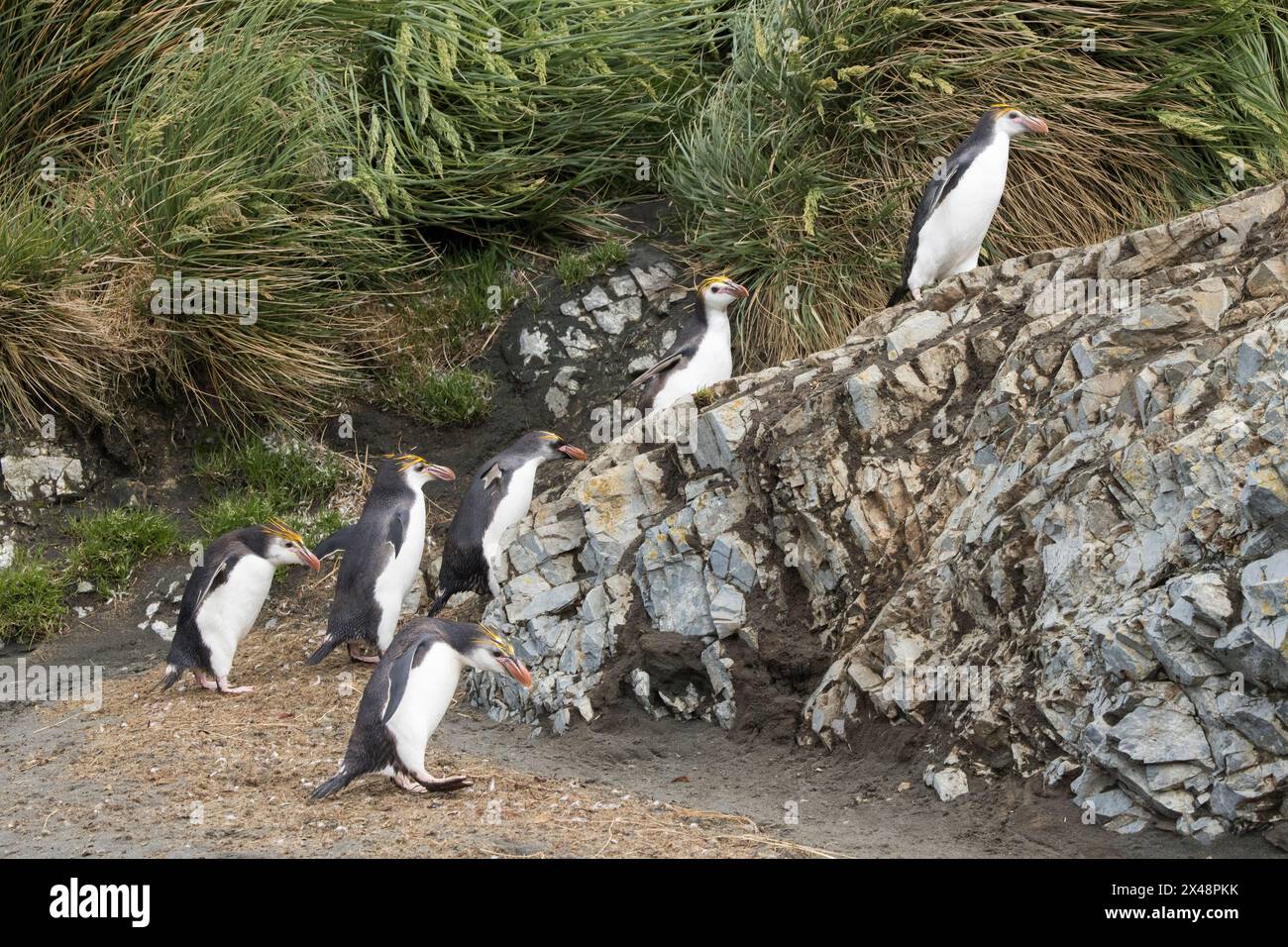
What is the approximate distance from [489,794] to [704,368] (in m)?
3.60

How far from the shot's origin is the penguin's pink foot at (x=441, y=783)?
5406mm

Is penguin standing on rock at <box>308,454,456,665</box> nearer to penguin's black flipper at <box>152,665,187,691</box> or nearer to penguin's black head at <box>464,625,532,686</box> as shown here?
penguin's black flipper at <box>152,665,187,691</box>

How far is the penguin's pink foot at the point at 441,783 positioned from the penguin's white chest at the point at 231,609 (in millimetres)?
2089

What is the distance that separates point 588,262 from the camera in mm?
9781

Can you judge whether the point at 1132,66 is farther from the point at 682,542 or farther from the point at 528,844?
the point at 528,844

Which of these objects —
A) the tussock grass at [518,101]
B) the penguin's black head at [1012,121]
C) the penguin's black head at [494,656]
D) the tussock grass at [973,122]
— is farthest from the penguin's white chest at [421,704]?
the penguin's black head at [1012,121]

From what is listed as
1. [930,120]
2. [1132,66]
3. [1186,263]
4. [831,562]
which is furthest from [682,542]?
[1132,66]

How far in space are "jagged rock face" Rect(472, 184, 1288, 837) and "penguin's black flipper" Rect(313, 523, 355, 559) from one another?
3.63 ft

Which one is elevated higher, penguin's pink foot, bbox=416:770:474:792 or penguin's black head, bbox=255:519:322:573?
penguin's black head, bbox=255:519:322:573

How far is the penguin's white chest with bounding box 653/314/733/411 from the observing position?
8.29 meters

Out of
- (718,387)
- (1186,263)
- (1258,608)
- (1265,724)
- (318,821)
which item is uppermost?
(1186,263)

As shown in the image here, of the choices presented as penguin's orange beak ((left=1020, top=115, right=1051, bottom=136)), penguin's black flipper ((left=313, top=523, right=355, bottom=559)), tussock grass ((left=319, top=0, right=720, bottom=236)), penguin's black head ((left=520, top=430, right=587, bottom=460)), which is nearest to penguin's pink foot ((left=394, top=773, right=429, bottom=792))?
penguin's black flipper ((left=313, top=523, right=355, bottom=559))

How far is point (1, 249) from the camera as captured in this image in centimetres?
810

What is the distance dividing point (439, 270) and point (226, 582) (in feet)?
11.4
